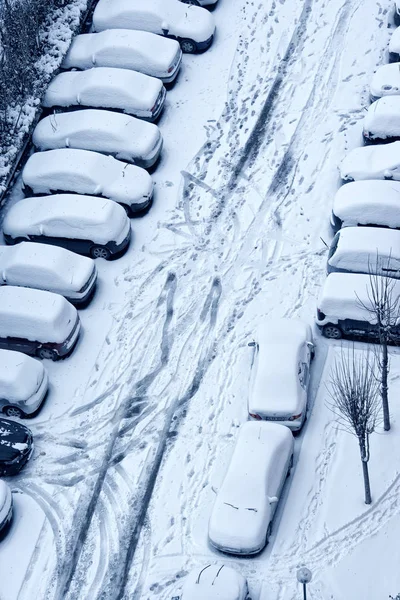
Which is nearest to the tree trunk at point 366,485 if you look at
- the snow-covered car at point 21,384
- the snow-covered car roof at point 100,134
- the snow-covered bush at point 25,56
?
the snow-covered car at point 21,384

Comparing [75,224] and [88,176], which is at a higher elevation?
[88,176]

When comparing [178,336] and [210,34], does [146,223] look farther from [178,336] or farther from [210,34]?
[210,34]

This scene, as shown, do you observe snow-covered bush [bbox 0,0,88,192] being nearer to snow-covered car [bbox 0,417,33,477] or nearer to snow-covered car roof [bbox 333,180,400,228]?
snow-covered car [bbox 0,417,33,477]

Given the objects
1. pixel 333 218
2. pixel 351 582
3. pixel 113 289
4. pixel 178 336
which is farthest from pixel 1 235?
pixel 351 582

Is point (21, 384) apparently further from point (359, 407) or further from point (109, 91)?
point (109, 91)

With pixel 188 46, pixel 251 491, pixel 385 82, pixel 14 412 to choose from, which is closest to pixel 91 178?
pixel 14 412

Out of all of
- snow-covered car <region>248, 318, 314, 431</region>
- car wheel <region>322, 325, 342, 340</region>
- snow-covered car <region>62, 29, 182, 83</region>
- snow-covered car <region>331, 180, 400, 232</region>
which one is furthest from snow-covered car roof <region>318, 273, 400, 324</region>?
snow-covered car <region>62, 29, 182, 83</region>
